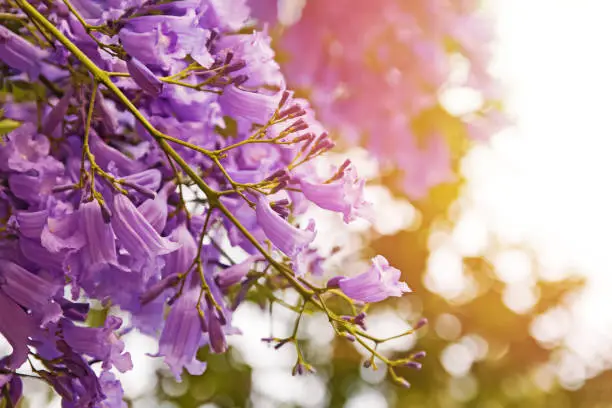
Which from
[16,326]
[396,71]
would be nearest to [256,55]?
[16,326]

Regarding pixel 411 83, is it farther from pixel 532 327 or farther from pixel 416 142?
pixel 532 327

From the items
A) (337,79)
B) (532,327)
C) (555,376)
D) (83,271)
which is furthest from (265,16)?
(555,376)

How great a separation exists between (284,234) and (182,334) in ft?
0.45

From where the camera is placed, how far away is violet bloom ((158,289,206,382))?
2.25 ft

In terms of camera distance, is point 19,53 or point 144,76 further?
point 19,53

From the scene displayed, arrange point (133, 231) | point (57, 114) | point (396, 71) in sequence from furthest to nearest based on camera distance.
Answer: point (396, 71) < point (57, 114) < point (133, 231)

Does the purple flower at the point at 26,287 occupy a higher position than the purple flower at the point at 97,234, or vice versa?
the purple flower at the point at 97,234

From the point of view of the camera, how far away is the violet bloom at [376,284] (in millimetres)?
651

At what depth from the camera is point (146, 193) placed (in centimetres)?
63

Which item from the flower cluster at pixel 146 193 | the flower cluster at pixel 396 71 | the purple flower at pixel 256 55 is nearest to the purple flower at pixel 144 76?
the flower cluster at pixel 146 193

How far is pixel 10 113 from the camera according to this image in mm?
806

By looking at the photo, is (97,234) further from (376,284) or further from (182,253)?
(376,284)

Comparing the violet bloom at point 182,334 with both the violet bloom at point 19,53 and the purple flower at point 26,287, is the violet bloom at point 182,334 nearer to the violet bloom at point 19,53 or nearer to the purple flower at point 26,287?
the purple flower at point 26,287

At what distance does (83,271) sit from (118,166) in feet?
0.35
